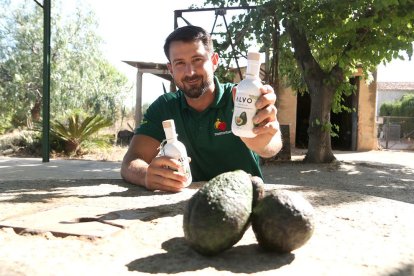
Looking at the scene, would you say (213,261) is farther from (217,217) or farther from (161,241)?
(161,241)

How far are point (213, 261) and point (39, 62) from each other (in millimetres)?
21219

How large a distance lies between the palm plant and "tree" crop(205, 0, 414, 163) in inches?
212

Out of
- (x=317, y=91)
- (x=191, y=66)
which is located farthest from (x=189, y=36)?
(x=317, y=91)

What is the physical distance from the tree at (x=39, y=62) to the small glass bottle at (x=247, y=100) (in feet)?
62.2

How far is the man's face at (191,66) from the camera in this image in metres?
2.62

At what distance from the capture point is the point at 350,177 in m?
7.64

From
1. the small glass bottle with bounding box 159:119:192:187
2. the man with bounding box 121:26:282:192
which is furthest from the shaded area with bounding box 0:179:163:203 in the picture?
the small glass bottle with bounding box 159:119:192:187

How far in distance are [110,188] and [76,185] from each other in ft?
0.81

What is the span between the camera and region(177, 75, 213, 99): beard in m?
A: 2.64

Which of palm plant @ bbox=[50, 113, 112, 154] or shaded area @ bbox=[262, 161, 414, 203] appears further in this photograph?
palm plant @ bbox=[50, 113, 112, 154]

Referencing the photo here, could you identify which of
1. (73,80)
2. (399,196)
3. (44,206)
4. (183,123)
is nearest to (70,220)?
(44,206)

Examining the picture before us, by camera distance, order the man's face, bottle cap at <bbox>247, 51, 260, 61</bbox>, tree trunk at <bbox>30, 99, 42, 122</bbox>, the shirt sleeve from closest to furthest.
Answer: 1. bottle cap at <bbox>247, 51, 260, 61</bbox>
2. the man's face
3. the shirt sleeve
4. tree trunk at <bbox>30, 99, 42, 122</bbox>

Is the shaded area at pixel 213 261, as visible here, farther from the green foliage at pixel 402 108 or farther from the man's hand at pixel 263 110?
the green foliage at pixel 402 108

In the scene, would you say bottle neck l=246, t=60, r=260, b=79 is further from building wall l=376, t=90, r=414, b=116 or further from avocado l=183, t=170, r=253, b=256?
building wall l=376, t=90, r=414, b=116
